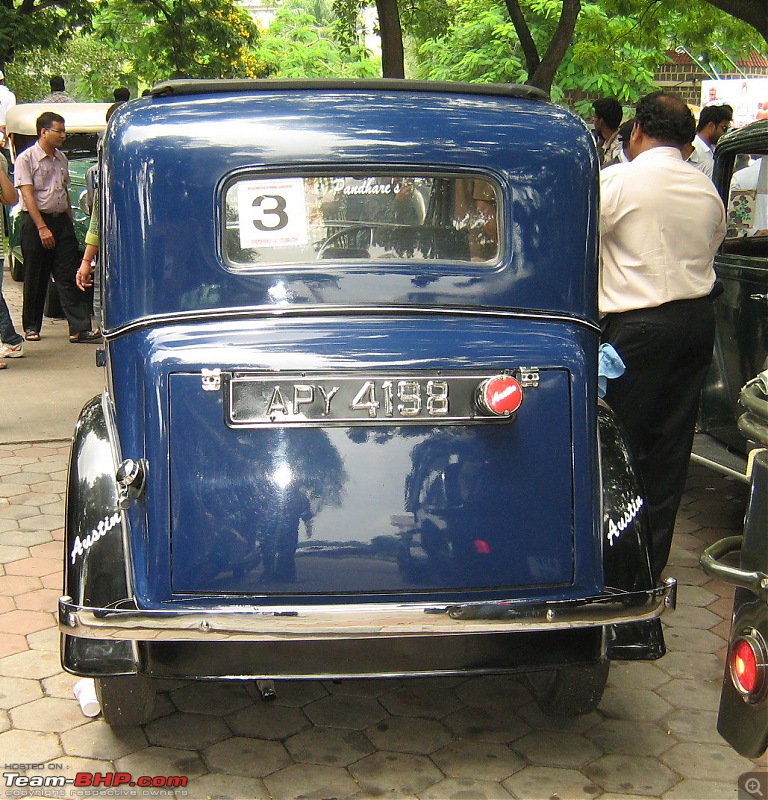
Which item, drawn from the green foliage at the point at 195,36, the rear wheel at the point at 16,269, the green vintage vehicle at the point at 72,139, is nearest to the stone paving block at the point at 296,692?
the green vintage vehicle at the point at 72,139

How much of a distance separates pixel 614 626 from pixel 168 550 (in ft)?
4.43

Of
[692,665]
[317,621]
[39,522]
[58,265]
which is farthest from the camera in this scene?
[58,265]

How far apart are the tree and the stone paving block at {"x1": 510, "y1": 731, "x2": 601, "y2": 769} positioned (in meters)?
18.3

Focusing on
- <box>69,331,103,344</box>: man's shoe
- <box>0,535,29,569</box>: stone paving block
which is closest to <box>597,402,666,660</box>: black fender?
<box>0,535,29,569</box>: stone paving block

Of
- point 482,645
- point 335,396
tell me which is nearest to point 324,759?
point 482,645

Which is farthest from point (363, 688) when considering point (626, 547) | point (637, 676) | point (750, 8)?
point (750, 8)

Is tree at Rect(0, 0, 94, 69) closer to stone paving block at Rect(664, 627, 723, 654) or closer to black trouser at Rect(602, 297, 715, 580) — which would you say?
black trouser at Rect(602, 297, 715, 580)

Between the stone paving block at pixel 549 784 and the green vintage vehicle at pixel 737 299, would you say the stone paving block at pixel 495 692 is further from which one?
the green vintage vehicle at pixel 737 299

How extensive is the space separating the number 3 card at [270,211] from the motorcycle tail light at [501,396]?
0.78 m

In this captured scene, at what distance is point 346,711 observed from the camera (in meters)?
3.73

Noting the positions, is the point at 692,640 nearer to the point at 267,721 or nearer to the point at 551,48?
the point at 267,721

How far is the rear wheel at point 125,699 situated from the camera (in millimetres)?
3400

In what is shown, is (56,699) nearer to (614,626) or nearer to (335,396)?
(335,396)

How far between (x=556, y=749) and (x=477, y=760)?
27cm
